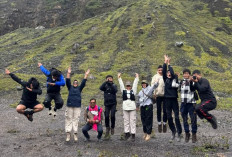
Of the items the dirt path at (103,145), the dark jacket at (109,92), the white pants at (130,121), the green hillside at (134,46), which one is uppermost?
the green hillside at (134,46)

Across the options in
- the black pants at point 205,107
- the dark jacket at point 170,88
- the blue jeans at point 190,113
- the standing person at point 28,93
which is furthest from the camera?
the standing person at point 28,93

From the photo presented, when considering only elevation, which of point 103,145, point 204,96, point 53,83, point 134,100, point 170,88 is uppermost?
point 53,83

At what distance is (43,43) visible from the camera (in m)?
59.4

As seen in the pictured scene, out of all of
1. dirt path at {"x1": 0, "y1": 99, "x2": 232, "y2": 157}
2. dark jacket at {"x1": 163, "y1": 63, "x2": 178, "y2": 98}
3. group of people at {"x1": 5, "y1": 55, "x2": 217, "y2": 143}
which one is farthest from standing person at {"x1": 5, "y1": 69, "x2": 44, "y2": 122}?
dark jacket at {"x1": 163, "y1": 63, "x2": 178, "y2": 98}

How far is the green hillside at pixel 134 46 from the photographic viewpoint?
3966 cm

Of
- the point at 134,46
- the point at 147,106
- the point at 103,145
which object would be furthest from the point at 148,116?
the point at 134,46

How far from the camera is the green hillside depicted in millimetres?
39656

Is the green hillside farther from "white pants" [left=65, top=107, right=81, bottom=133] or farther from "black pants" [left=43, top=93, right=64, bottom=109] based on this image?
"white pants" [left=65, top=107, right=81, bottom=133]

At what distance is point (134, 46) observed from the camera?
50.9 meters

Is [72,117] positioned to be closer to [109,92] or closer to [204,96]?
[109,92]

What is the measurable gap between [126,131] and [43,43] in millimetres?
49977

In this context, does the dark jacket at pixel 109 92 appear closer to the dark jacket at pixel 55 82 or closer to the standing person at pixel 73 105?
the standing person at pixel 73 105

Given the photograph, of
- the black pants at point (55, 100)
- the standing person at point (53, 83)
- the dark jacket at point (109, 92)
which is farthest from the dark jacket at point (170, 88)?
the black pants at point (55, 100)

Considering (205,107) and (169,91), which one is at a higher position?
(169,91)
